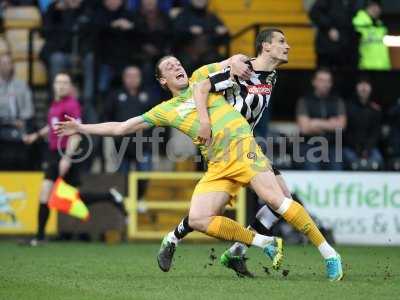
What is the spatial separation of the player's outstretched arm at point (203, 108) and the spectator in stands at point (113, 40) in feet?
21.9

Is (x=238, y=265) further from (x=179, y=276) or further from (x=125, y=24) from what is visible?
(x=125, y=24)

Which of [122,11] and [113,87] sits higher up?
[122,11]

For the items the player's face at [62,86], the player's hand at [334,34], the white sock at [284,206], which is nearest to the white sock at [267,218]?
the white sock at [284,206]

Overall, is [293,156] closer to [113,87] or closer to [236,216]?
[236,216]

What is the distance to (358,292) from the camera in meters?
8.49

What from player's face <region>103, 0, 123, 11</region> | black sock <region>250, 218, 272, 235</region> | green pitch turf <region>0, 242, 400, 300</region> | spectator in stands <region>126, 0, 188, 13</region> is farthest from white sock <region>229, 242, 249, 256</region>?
spectator in stands <region>126, 0, 188, 13</region>

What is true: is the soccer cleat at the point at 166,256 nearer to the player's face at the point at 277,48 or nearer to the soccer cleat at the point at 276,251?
the soccer cleat at the point at 276,251

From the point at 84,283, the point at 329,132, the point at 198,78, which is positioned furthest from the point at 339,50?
the point at 84,283

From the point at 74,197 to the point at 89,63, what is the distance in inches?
93.5

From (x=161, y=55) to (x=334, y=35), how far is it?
8.23 ft

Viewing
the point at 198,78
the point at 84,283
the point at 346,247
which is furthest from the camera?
the point at 346,247

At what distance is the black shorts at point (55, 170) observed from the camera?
47.3 ft

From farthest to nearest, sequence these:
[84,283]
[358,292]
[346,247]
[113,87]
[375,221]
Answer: [113,87] < [375,221] < [346,247] < [84,283] < [358,292]

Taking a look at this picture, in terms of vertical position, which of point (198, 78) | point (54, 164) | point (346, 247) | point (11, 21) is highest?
point (11, 21)
